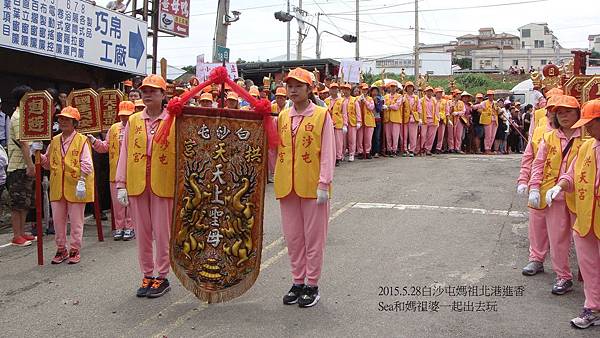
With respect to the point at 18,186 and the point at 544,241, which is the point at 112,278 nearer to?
the point at 18,186

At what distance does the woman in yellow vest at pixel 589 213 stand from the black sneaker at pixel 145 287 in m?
3.61

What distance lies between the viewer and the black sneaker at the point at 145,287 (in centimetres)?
543

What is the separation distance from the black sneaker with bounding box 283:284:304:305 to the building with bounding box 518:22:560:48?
9256 centimetres

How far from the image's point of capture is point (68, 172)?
264 inches

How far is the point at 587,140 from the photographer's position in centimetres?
496

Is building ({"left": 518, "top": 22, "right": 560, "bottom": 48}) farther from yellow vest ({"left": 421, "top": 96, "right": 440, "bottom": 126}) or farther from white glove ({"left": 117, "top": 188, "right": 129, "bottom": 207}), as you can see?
white glove ({"left": 117, "top": 188, "right": 129, "bottom": 207})

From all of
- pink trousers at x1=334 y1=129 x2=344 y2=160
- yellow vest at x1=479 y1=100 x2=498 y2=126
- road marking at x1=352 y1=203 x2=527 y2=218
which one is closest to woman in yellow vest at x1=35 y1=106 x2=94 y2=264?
road marking at x1=352 y1=203 x2=527 y2=218

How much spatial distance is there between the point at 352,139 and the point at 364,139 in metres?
0.65

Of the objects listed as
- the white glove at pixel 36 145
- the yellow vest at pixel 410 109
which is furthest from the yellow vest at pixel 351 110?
the white glove at pixel 36 145

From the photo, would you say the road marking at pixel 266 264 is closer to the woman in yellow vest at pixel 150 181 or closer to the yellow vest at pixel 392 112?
the woman in yellow vest at pixel 150 181

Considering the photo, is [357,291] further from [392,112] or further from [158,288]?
[392,112]

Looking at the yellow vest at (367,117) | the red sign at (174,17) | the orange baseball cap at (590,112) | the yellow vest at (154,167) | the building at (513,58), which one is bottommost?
the yellow vest at (154,167)

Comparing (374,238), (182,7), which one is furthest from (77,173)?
(182,7)

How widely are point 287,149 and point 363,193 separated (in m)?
5.30
